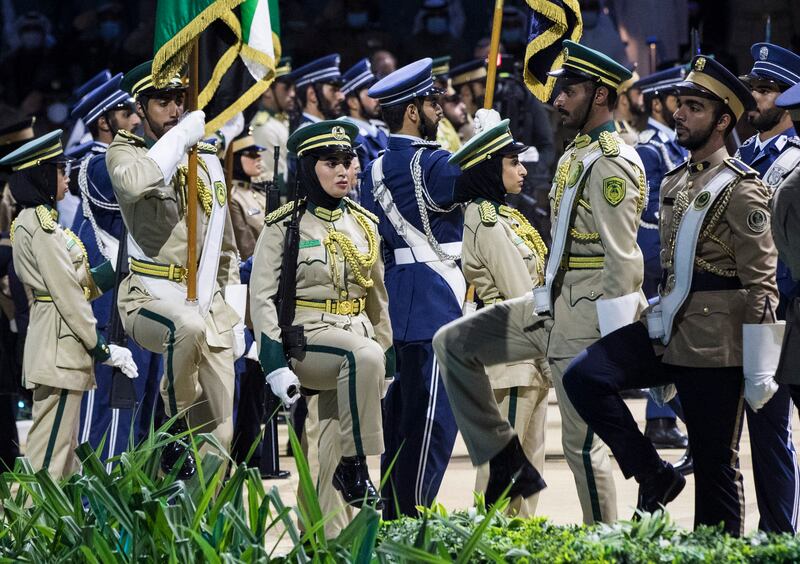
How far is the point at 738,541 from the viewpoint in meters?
5.35

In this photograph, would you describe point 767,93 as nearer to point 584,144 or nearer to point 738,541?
point 584,144

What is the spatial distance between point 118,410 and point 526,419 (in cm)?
240

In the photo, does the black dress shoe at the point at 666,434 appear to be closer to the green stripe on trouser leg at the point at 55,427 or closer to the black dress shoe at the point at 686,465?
the black dress shoe at the point at 686,465

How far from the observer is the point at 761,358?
621cm

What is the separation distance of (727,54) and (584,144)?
9325mm

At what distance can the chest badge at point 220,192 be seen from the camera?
310 inches

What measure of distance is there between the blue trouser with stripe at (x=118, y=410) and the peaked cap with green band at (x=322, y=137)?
6.21ft

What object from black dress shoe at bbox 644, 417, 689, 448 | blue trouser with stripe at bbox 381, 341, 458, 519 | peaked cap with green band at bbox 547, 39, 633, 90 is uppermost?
peaked cap with green band at bbox 547, 39, 633, 90

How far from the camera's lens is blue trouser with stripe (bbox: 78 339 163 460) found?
8.92 m

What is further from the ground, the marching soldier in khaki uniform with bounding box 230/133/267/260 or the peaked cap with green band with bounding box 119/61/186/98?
the peaked cap with green band with bounding box 119/61/186/98

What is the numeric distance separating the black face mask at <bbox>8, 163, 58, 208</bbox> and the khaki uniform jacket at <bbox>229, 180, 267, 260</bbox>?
2239 mm

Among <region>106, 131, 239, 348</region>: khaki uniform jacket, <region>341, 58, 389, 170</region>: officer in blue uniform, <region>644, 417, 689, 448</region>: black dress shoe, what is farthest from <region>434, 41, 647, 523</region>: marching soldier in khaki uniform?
<region>341, 58, 389, 170</region>: officer in blue uniform

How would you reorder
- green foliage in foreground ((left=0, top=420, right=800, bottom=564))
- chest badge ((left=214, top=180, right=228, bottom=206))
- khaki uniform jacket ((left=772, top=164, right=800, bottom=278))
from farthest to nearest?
chest badge ((left=214, top=180, right=228, bottom=206)), khaki uniform jacket ((left=772, top=164, right=800, bottom=278)), green foliage in foreground ((left=0, top=420, right=800, bottom=564))

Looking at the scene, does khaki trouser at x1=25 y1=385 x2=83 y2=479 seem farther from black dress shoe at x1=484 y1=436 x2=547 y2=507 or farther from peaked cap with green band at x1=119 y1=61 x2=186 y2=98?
black dress shoe at x1=484 y1=436 x2=547 y2=507
